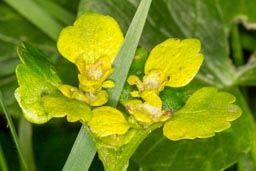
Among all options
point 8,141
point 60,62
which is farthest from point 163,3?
point 8,141

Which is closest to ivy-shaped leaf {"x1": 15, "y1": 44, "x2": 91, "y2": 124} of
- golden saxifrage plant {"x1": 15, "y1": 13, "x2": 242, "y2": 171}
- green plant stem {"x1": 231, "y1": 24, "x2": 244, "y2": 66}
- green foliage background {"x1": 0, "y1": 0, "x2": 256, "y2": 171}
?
golden saxifrage plant {"x1": 15, "y1": 13, "x2": 242, "y2": 171}

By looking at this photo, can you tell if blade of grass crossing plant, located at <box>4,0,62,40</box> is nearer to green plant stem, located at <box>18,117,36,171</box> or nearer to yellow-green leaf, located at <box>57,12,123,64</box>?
green plant stem, located at <box>18,117,36,171</box>

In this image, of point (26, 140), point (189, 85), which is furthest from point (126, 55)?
point (26, 140)

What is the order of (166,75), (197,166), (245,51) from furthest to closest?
1. (245,51)
2. (197,166)
3. (166,75)

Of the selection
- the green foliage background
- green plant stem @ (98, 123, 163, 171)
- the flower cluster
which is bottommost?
the green foliage background

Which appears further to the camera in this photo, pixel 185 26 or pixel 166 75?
pixel 185 26

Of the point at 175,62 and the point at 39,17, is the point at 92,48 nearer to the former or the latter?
the point at 175,62

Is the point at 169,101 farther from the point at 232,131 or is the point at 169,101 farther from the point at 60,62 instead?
the point at 60,62
